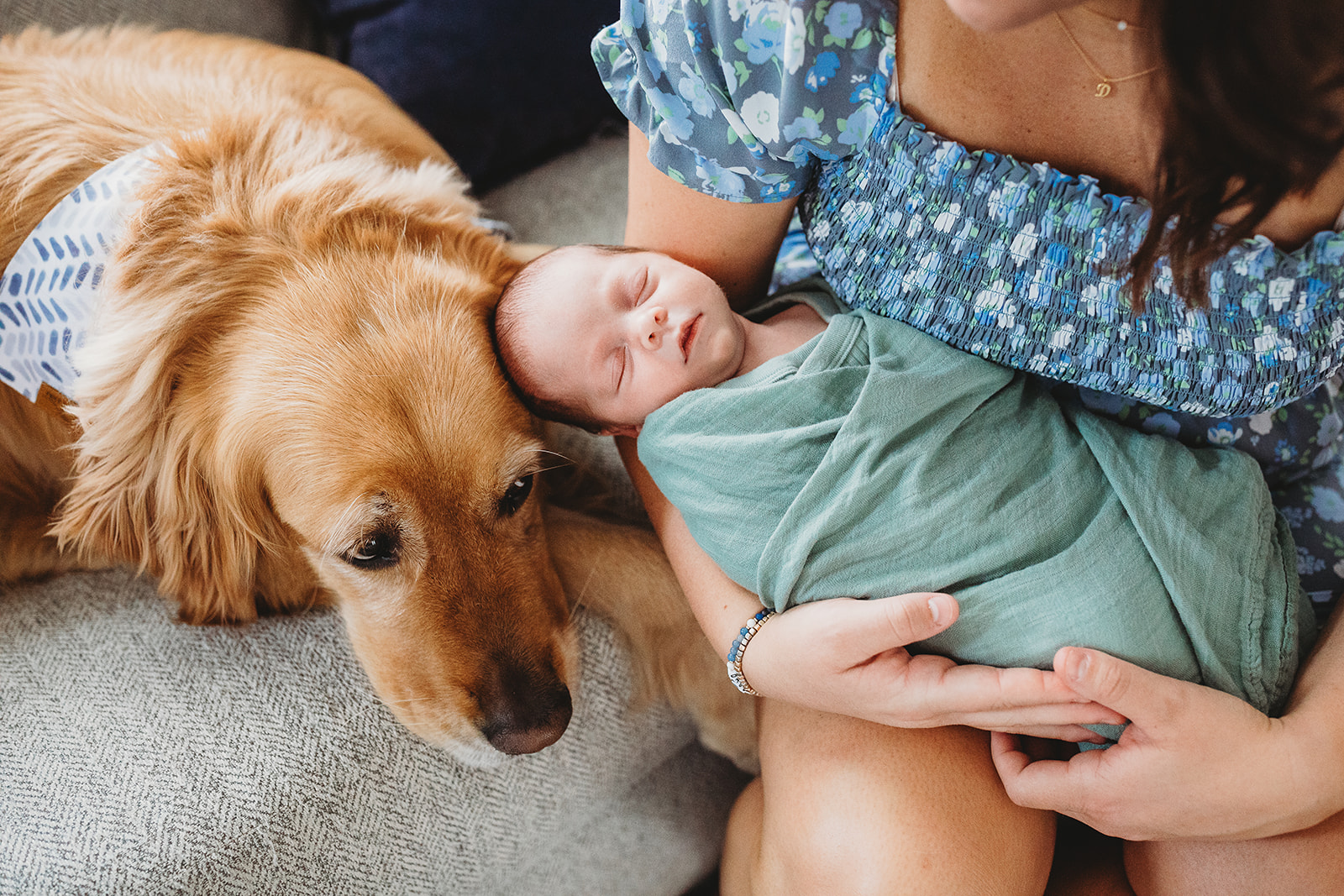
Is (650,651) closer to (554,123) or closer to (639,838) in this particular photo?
(639,838)

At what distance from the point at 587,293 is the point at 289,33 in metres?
1.22

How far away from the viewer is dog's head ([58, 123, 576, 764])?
99 centimetres

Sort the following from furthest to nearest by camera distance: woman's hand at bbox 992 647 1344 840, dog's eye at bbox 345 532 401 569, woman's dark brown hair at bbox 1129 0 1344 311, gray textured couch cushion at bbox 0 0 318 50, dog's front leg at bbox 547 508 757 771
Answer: gray textured couch cushion at bbox 0 0 318 50 < dog's front leg at bbox 547 508 757 771 < dog's eye at bbox 345 532 401 569 < woman's hand at bbox 992 647 1344 840 < woman's dark brown hair at bbox 1129 0 1344 311

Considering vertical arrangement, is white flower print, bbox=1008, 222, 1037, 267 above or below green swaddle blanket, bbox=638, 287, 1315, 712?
above

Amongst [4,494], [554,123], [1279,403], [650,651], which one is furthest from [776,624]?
[554,123]

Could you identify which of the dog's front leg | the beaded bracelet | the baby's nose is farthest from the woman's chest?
the dog's front leg

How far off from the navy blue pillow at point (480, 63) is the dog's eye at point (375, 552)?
3.42 feet

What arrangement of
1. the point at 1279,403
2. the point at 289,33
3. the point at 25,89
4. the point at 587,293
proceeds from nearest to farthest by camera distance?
the point at 1279,403
the point at 587,293
the point at 25,89
the point at 289,33

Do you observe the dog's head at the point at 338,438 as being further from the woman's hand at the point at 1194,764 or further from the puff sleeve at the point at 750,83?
the woman's hand at the point at 1194,764

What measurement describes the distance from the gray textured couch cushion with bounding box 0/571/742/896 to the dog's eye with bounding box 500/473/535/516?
0.69 feet

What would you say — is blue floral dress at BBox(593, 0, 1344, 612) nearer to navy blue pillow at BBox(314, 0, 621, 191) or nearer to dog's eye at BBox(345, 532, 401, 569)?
dog's eye at BBox(345, 532, 401, 569)

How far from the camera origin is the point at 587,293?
3.51 feet

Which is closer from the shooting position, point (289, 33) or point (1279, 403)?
point (1279, 403)

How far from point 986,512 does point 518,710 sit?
0.60m
